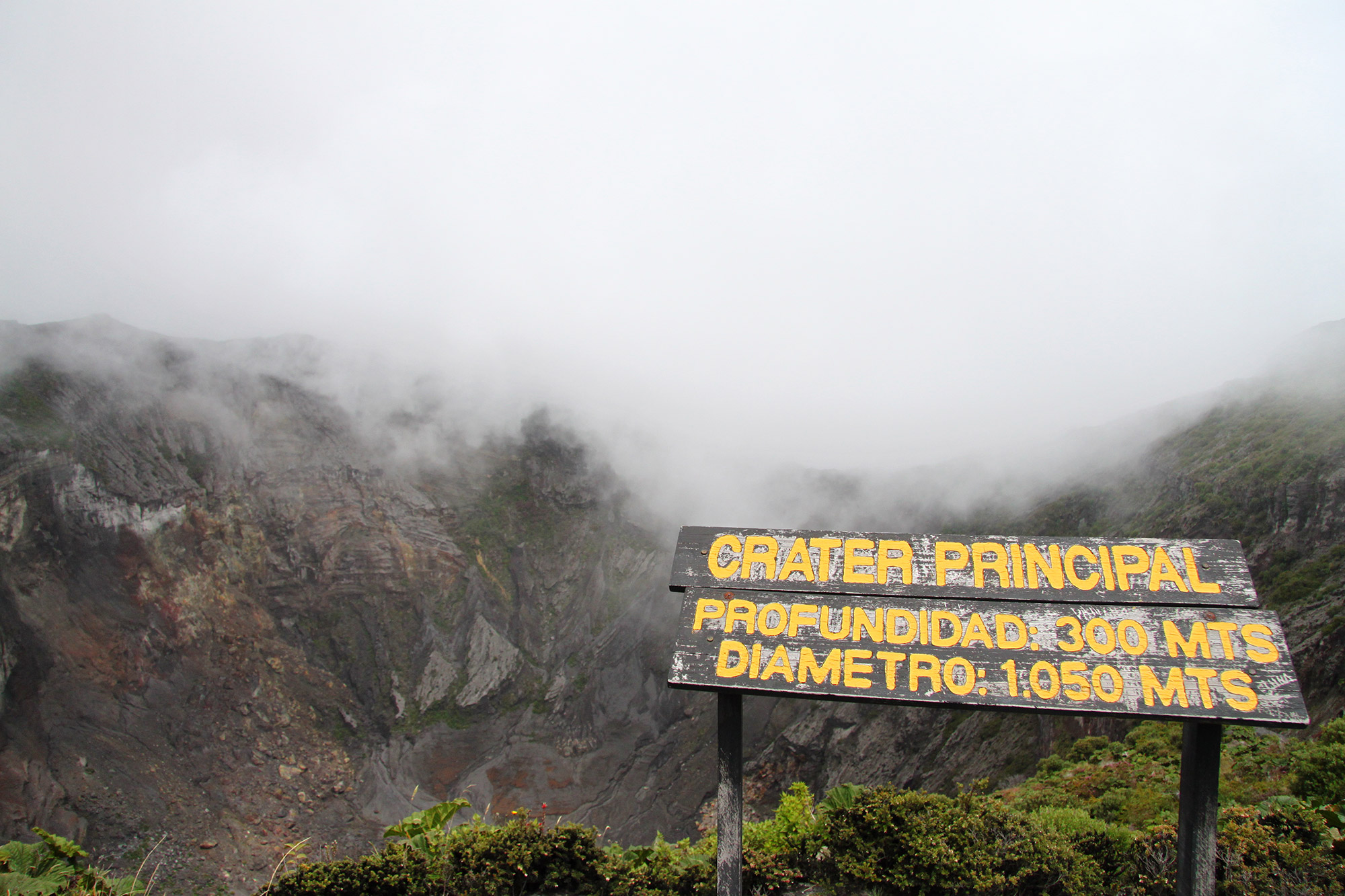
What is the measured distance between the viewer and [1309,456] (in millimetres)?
30359

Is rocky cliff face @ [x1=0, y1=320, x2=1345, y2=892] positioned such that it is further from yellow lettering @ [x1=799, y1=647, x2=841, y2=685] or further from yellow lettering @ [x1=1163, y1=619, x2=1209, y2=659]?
yellow lettering @ [x1=799, y1=647, x2=841, y2=685]

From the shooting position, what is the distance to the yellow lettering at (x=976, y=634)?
6.81m

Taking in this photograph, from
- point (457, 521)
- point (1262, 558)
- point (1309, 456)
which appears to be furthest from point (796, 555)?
point (457, 521)

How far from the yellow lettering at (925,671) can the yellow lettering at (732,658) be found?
1.65 m

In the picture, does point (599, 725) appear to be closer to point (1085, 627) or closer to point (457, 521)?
point (457, 521)

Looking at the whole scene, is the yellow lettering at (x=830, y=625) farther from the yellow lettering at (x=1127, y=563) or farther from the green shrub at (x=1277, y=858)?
the green shrub at (x=1277, y=858)

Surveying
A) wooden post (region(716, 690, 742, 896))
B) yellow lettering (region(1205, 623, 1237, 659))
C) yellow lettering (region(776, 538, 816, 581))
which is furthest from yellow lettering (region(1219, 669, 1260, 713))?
wooden post (region(716, 690, 742, 896))

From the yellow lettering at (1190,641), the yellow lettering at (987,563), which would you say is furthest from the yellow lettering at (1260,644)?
the yellow lettering at (987,563)

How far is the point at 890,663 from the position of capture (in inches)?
269

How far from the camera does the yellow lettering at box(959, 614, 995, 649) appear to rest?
681 cm

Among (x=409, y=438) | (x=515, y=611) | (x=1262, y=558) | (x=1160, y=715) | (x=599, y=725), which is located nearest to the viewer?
(x=1160, y=715)

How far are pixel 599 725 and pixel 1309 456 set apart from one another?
42.6 metres

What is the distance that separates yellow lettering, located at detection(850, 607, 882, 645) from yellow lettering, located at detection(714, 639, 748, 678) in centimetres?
114

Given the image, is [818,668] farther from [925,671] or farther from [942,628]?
[942,628]
